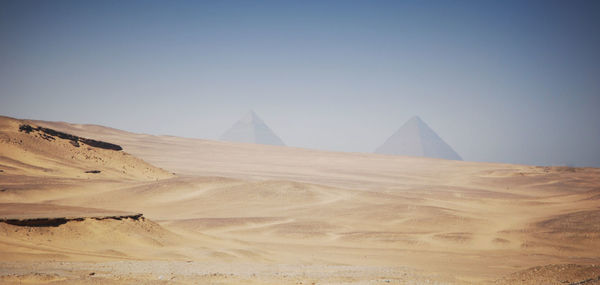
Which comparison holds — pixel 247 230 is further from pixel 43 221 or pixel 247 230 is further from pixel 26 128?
pixel 26 128

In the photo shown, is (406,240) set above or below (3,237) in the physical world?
below

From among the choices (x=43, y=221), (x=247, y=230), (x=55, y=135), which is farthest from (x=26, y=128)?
(x=43, y=221)

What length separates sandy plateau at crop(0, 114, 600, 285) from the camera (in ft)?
32.3

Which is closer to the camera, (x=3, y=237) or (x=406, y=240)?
(x=3, y=237)

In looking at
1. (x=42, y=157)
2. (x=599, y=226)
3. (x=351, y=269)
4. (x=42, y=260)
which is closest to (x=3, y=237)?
(x=42, y=260)

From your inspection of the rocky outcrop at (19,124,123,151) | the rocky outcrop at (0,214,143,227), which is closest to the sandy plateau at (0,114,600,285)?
the rocky outcrop at (0,214,143,227)

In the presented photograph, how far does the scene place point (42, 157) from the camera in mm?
32969

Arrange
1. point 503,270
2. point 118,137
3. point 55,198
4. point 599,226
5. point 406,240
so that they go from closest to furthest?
1. point 503,270
2. point 406,240
3. point 599,226
4. point 55,198
5. point 118,137

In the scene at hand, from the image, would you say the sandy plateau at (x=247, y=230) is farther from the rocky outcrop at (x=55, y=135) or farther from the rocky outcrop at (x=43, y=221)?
the rocky outcrop at (x=55, y=135)

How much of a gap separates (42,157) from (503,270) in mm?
30930

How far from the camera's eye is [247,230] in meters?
20.4

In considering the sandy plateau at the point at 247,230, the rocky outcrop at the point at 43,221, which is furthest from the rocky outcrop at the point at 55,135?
the rocky outcrop at the point at 43,221

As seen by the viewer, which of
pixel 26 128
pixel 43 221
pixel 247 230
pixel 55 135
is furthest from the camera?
pixel 55 135

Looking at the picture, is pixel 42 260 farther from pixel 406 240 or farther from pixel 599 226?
pixel 599 226
